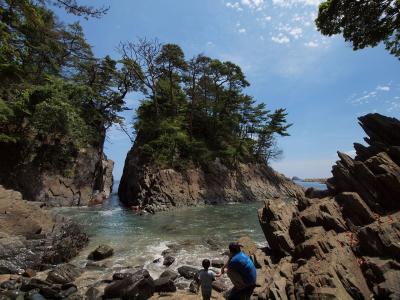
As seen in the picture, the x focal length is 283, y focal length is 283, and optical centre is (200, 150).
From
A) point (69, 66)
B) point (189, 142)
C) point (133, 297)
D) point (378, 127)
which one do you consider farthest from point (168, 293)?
point (69, 66)

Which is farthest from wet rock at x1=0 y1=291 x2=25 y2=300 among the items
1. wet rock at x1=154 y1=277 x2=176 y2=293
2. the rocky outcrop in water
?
wet rock at x1=154 y1=277 x2=176 y2=293

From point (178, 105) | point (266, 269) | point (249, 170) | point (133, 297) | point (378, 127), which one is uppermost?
point (178, 105)

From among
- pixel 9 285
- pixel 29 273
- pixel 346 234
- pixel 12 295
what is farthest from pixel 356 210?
pixel 9 285

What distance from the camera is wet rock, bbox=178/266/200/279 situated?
11.7 metres

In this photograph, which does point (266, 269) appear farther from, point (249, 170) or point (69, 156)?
point (249, 170)

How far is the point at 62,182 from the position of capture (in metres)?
32.5

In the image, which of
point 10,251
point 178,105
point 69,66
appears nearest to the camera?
point 10,251

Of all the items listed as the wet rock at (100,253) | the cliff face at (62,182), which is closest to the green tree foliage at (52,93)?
the cliff face at (62,182)

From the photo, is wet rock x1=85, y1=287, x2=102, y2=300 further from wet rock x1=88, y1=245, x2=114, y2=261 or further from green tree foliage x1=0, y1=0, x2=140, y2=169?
green tree foliage x1=0, y1=0, x2=140, y2=169

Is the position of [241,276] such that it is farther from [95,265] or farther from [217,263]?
[95,265]

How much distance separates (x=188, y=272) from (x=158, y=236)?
7.46 m

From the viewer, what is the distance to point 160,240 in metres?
17.8

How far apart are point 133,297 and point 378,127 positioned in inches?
609

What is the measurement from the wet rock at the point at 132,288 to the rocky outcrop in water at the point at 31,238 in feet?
15.5
